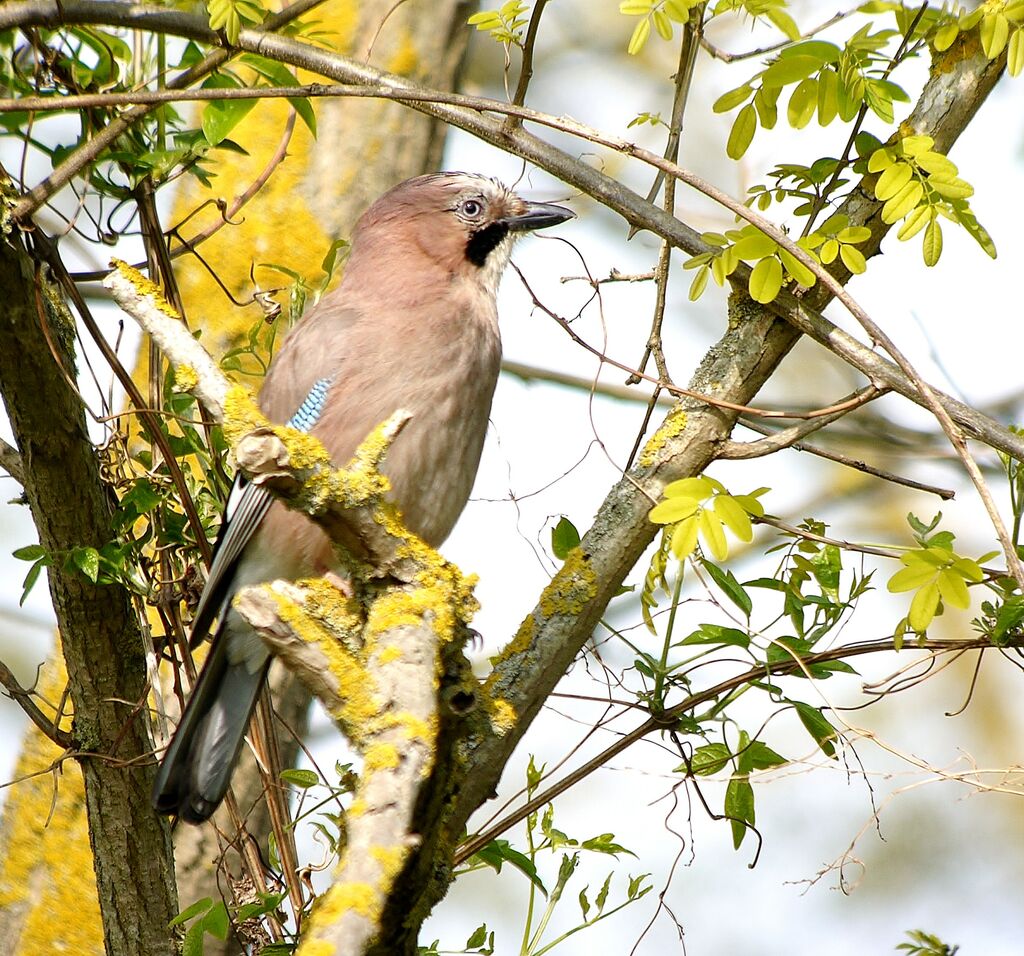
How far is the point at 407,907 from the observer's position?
7.63 feet

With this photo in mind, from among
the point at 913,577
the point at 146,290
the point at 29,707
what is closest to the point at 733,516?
the point at 913,577

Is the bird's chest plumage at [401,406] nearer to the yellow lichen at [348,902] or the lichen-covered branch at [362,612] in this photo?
the lichen-covered branch at [362,612]

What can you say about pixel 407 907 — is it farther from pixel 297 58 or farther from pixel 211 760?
pixel 297 58

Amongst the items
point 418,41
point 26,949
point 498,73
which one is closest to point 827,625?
point 26,949

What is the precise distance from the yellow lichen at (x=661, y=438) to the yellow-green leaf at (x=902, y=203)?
2.11ft

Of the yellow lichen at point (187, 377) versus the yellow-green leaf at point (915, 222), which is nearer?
the yellow lichen at point (187, 377)

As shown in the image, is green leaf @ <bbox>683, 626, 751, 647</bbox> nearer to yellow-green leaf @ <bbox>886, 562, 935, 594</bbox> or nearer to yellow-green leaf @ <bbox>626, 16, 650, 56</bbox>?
yellow-green leaf @ <bbox>886, 562, 935, 594</bbox>

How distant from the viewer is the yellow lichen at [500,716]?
2.71 metres

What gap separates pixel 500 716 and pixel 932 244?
1269mm

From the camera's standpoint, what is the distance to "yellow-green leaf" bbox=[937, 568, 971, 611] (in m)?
2.40

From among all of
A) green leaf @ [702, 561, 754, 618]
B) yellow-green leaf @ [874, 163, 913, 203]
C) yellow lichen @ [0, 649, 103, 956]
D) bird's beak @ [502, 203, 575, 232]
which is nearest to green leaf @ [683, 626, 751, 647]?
green leaf @ [702, 561, 754, 618]

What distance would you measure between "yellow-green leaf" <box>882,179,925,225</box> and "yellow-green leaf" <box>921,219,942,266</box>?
0.06 meters

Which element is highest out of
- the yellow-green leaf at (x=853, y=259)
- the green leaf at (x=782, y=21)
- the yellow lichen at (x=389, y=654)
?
the green leaf at (x=782, y=21)

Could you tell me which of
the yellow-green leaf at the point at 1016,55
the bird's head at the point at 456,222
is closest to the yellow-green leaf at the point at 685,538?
the yellow-green leaf at the point at 1016,55
